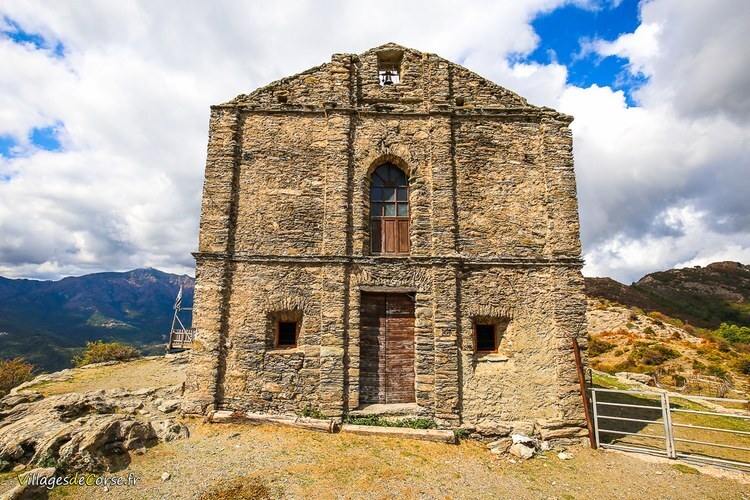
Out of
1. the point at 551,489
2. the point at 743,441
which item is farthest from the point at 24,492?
the point at 743,441

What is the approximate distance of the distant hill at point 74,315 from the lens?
8062 centimetres

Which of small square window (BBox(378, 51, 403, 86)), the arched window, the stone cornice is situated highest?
small square window (BBox(378, 51, 403, 86))

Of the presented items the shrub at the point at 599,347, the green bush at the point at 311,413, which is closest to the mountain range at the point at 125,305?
the shrub at the point at 599,347

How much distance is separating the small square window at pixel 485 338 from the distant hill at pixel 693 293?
32987mm

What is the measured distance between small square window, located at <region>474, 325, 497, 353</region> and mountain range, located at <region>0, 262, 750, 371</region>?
2366 cm

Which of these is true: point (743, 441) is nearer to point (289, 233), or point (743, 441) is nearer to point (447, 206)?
point (447, 206)

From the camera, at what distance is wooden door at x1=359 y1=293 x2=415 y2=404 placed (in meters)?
9.53

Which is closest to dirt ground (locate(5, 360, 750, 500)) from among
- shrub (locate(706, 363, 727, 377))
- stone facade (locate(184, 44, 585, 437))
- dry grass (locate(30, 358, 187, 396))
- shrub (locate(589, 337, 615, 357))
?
stone facade (locate(184, 44, 585, 437))

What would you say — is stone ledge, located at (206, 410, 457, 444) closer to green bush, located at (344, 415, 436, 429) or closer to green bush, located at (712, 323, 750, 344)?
green bush, located at (344, 415, 436, 429)

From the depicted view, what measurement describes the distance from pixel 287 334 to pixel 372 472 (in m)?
4.44

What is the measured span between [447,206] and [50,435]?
10944 mm

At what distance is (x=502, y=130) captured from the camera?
10711 millimetres

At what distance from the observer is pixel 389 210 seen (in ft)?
35.0

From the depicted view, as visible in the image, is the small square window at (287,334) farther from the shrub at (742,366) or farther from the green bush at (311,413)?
the shrub at (742,366)
